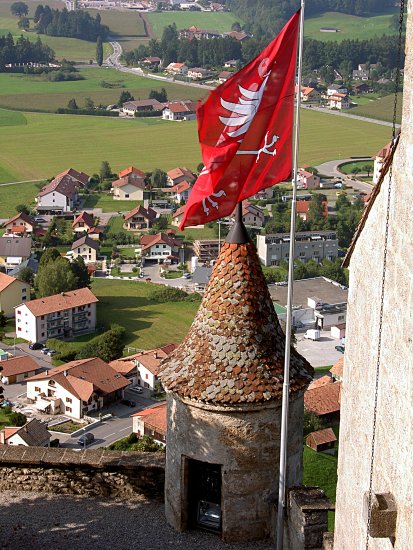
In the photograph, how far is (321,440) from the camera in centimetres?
4659

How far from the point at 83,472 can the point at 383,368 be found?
6.58m

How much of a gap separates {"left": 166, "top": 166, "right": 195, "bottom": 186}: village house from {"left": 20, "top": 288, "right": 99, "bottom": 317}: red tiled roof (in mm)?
49655

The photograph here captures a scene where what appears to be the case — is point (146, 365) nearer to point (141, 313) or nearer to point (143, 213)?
point (141, 313)

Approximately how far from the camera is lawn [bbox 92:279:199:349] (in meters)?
77.4

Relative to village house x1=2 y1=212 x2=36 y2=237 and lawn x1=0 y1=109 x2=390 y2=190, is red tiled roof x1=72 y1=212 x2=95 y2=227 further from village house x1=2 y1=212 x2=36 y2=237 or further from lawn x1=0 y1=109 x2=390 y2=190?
lawn x1=0 y1=109 x2=390 y2=190

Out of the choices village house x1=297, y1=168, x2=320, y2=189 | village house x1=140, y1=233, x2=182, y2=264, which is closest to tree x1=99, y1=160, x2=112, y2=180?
village house x1=297, y1=168, x2=320, y2=189

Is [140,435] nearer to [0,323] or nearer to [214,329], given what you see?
[0,323]

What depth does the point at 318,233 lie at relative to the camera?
105438 mm

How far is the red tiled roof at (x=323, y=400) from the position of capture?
55509mm

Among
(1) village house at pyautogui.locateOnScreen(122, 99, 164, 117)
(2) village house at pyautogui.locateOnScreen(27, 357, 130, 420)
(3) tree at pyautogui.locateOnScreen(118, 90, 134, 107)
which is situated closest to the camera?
(2) village house at pyautogui.locateOnScreen(27, 357, 130, 420)

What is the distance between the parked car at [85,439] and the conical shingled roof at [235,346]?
44606 millimetres

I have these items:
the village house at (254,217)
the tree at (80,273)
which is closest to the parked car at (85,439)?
the tree at (80,273)

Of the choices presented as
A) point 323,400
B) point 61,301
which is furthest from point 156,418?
point 61,301

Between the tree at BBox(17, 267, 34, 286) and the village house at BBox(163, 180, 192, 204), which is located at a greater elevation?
the village house at BBox(163, 180, 192, 204)
